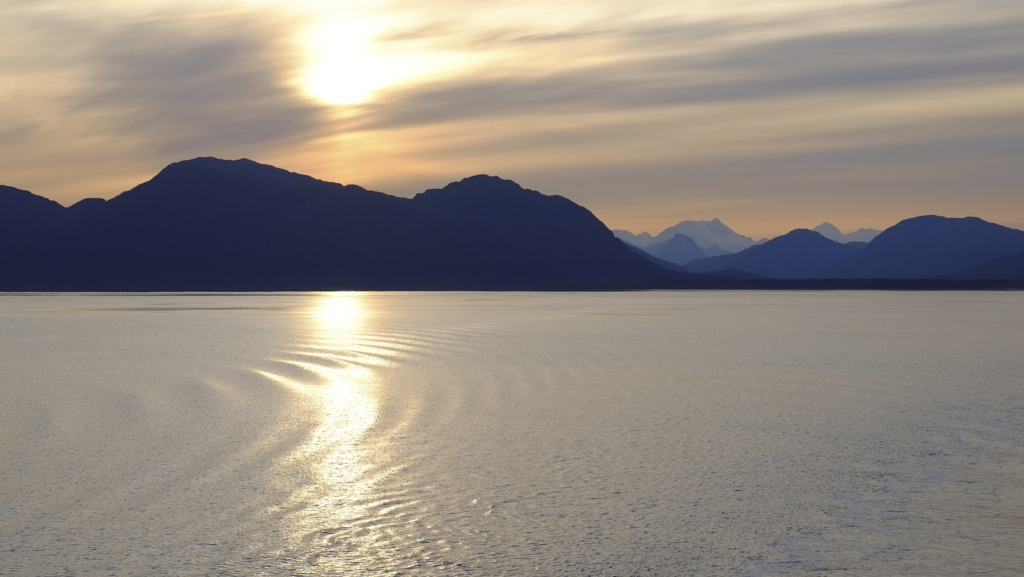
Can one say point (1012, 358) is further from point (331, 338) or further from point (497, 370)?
point (331, 338)

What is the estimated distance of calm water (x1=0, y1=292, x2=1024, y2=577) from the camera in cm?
802

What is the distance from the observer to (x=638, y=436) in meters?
13.6

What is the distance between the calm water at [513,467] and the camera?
802 cm

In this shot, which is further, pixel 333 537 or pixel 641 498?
pixel 641 498

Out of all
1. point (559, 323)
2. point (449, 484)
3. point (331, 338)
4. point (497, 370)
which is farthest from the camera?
point (559, 323)

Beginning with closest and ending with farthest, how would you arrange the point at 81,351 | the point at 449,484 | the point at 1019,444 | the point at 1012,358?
the point at 449,484, the point at 1019,444, the point at 1012,358, the point at 81,351

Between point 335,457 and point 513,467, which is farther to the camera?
point 335,457

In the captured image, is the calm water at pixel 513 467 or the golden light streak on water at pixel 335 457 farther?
the golden light streak on water at pixel 335 457

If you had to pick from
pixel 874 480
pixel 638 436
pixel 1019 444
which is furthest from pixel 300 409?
pixel 1019 444

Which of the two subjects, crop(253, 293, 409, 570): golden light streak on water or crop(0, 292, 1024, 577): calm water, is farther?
crop(253, 293, 409, 570): golden light streak on water

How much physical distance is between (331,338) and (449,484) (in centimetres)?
2482

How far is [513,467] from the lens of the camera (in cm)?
1145

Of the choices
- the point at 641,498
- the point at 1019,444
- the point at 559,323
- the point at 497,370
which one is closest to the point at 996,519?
the point at 641,498

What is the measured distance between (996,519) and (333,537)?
19.3ft
